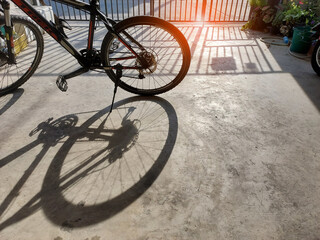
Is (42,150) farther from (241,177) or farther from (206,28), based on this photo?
(206,28)

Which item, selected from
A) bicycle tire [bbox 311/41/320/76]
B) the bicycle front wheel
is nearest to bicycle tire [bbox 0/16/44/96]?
the bicycle front wheel

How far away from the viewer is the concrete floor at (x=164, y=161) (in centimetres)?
171

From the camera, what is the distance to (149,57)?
2799mm

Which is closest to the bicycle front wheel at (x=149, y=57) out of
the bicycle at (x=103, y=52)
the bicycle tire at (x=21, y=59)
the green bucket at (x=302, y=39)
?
the bicycle at (x=103, y=52)

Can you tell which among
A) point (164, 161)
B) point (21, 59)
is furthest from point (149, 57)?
point (21, 59)

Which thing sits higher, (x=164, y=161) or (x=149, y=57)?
(x=149, y=57)

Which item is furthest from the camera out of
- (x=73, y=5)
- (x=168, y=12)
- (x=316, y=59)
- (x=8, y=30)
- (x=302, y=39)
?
(x=168, y=12)

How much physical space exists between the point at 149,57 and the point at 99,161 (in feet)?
4.33

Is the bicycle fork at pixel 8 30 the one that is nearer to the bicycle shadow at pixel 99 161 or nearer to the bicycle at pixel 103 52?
the bicycle at pixel 103 52

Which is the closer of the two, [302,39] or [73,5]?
[73,5]

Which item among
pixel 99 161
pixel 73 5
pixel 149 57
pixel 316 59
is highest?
pixel 73 5

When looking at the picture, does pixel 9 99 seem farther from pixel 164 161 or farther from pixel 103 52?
pixel 164 161

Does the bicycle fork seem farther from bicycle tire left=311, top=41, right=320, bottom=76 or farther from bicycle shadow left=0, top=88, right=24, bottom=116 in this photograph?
bicycle tire left=311, top=41, right=320, bottom=76

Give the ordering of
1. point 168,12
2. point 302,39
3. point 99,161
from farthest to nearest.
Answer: point 168,12 → point 302,39 → point 99,161
